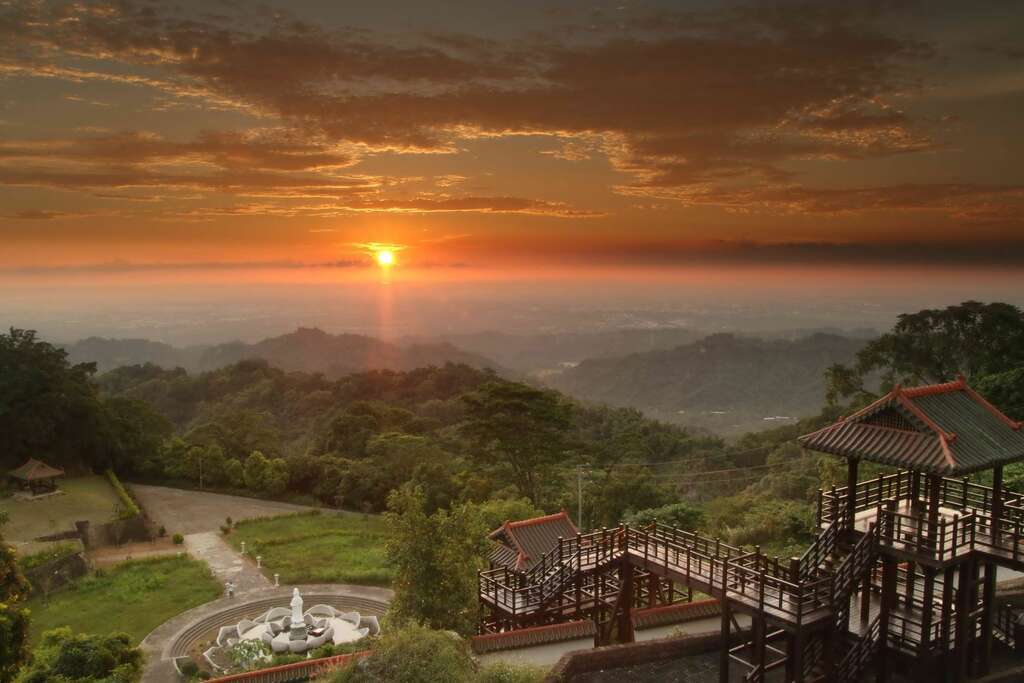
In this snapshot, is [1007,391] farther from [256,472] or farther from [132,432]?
[132,432]

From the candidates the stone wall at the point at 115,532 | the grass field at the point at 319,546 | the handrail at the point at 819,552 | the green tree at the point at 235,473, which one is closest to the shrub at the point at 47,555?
the stone wall at the point at 115,532

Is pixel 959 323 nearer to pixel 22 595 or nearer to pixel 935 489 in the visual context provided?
pixel 935 489

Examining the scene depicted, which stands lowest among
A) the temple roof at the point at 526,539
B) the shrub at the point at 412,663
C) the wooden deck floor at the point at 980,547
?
the temple roof at the point at 526,539

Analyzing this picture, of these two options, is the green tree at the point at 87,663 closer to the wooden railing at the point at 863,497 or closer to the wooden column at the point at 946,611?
the wooden railing at the point at 863,497

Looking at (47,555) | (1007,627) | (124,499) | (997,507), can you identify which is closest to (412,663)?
(997,507)

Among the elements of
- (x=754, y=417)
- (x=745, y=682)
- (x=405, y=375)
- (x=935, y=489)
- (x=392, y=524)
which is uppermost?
(x=935, y=489)

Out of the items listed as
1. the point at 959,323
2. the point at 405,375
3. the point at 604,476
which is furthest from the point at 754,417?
the point at 604,476
